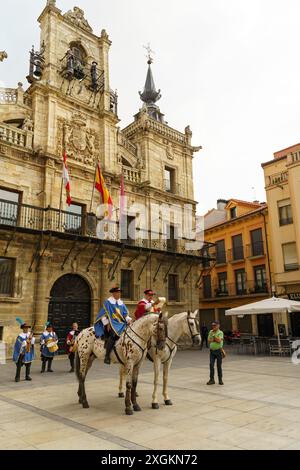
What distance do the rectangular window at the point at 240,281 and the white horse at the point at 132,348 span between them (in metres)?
27.1

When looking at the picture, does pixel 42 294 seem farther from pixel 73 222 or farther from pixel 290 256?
pixel 290 256

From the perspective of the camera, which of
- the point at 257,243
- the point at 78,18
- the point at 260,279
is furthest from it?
the point at 257,243

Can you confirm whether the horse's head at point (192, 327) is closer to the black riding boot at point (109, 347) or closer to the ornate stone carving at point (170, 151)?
the black riding boot at point (109, 347)

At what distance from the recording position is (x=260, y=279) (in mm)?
31859

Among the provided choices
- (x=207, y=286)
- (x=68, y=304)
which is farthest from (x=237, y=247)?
(x=68, y=304)

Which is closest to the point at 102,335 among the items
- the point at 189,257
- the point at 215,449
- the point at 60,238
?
the point at 215,449

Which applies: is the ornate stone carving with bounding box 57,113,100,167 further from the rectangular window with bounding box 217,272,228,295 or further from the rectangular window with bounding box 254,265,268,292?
the rectangular window with bounding box 217,272,228,295

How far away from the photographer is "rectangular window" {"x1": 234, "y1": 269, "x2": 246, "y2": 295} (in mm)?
33375

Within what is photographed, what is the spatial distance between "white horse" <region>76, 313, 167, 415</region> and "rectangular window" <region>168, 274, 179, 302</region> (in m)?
17.7

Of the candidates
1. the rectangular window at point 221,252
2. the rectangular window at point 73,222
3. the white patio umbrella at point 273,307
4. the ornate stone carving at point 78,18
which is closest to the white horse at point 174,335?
the white patio umbrella at point 273,307

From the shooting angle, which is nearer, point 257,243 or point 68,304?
point 68,304

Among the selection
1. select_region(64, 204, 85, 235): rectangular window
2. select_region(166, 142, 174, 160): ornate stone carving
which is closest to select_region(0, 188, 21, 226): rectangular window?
select_region(64, 204, 85, 235): rectangular window

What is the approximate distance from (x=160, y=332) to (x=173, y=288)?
61.6 feet

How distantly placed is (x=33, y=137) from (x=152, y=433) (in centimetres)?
1830
